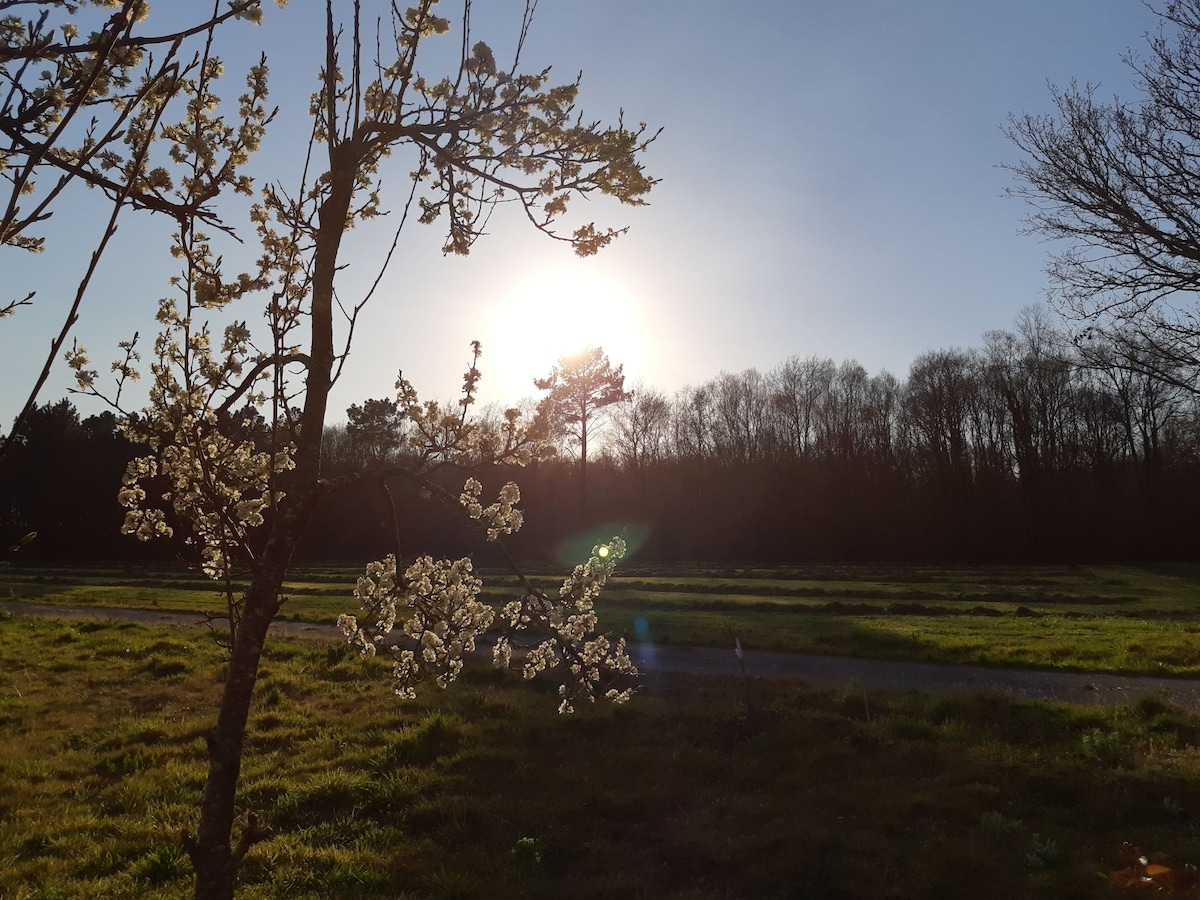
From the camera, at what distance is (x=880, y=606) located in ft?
81.7

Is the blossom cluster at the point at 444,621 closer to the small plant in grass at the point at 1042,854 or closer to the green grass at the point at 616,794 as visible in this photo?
the green grass at the point at 616,794

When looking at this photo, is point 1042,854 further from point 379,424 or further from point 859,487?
point 859,487

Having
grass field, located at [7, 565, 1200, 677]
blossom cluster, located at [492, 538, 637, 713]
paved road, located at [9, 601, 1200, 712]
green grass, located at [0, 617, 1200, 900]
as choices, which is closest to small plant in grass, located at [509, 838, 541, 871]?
green grass, located at [0, 617, 1200, 900]

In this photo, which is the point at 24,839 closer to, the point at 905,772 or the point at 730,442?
the point at 905,772

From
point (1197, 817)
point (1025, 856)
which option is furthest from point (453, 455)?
point (1197, 817)

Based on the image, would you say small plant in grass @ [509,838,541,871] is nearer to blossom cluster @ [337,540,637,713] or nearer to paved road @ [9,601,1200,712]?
blossom cluster @ [337,540,637,713]

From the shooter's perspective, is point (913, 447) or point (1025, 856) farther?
point (913, 447)

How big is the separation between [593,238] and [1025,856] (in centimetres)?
621

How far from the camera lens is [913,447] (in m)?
61.6

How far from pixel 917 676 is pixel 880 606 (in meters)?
11.5

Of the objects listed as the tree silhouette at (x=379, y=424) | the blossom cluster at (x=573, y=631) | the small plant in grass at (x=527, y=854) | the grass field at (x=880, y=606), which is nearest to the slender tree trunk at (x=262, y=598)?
the tree silhouette at (x=379, y=424)

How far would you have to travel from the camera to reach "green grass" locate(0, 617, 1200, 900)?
6.27 meters

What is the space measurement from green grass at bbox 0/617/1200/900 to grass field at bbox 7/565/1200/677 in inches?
228

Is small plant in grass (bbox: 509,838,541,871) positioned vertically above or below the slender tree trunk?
below
